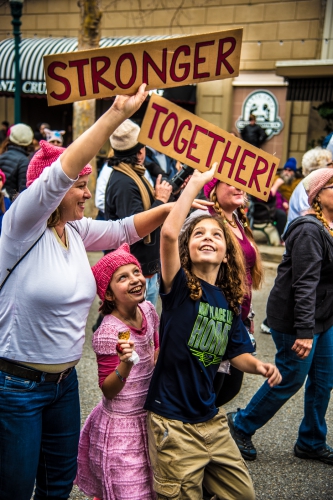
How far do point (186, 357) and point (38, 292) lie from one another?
0.69 metres

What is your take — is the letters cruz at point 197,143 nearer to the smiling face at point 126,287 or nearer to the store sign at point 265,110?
the smiling face at point 126,287

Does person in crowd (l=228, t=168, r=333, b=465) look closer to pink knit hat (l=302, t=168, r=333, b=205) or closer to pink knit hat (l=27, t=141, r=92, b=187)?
pink knit hat (l=302, t=168, r=333, b=205)

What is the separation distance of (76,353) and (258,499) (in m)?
1.55

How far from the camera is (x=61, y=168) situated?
195cm

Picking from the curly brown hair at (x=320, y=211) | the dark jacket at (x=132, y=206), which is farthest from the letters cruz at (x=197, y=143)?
the dark jacket at (x=132, y=206)

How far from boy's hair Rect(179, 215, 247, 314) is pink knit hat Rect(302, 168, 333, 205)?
89 cm

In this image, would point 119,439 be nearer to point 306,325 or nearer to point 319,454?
point 306,325

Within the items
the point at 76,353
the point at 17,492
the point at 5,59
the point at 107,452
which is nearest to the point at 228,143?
the point at 76,353

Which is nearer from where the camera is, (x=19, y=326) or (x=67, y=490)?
(x=19, y=326)

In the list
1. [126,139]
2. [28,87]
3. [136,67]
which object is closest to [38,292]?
[136,67]

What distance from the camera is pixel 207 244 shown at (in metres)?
2.58

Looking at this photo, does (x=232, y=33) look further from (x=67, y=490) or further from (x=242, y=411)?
(x=242, y=411)

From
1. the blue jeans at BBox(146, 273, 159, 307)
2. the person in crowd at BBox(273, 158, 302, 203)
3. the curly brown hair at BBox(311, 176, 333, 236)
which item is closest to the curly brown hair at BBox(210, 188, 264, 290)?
the curly brown hair at BBox(311, 176, 333, 236)

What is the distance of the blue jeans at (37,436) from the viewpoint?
2.20 metres
